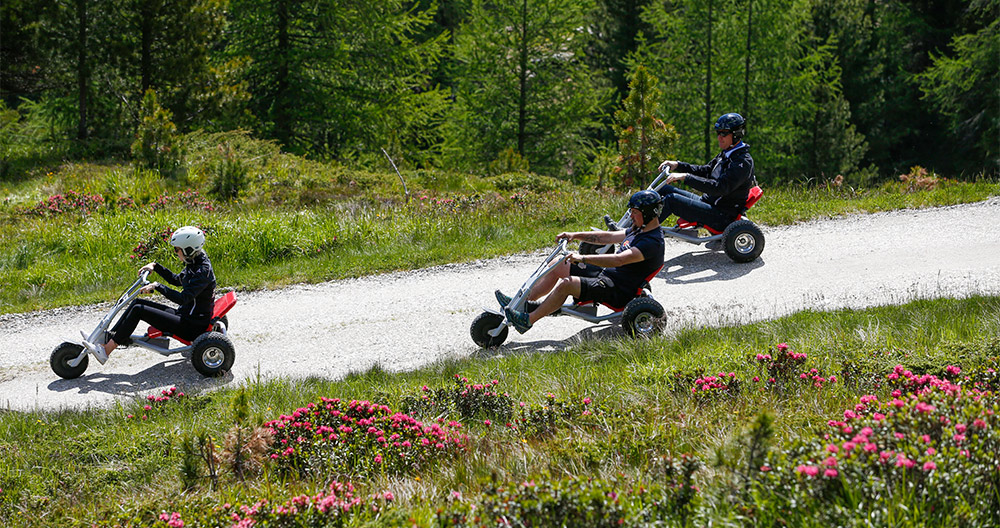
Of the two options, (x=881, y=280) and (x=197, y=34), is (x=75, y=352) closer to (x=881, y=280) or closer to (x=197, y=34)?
(x=881, y=280)

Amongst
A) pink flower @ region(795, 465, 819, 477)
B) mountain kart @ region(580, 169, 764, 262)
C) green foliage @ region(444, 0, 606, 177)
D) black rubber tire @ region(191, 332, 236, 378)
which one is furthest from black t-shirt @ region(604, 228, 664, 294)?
green foliage @ region(444, 0, 606, 177)

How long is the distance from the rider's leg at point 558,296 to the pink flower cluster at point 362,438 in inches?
82.6

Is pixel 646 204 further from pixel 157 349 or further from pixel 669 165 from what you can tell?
pixel 157 349

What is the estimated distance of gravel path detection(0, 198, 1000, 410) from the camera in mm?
7855

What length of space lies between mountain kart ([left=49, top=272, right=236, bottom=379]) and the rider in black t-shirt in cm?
275

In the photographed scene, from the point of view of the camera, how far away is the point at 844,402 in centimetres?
545

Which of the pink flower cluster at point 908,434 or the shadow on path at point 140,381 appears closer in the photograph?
the pink flower cluster at point 908,434

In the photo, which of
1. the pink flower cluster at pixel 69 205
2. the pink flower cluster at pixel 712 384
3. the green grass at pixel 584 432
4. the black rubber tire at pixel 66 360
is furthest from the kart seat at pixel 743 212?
the pink flower cluster at pixel 69 205

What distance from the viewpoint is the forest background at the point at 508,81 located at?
21.8 m

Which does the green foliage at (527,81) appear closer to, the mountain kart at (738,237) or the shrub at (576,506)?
the mountain kart at (738,237)

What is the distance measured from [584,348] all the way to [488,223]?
17.5 ft

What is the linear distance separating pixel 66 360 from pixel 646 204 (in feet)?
19.4

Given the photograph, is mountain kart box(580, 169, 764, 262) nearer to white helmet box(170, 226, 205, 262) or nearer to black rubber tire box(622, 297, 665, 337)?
black rubber tire box(622, 297, 665, 337)

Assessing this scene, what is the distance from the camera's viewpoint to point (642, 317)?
301 inches
